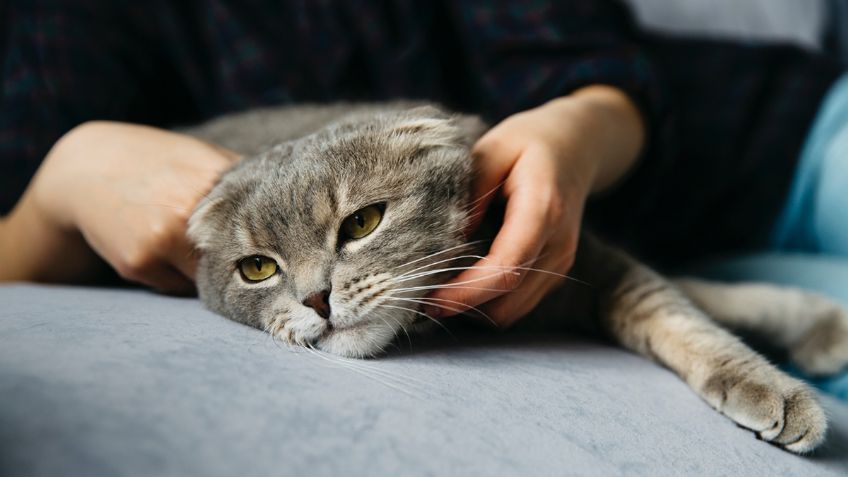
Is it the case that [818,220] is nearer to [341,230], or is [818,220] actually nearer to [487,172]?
[487,172]

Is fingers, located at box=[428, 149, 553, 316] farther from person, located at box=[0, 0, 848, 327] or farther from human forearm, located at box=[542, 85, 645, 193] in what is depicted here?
human forearm, located at box=[542, 85, 645, 193]

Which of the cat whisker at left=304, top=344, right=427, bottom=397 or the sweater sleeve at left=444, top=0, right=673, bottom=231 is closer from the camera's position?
the cat whisker at left=304, top=344, right=427, bottom=397

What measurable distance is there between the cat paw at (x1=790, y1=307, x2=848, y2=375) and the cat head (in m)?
0.84

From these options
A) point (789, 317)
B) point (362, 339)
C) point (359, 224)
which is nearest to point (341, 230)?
point (359, 224)

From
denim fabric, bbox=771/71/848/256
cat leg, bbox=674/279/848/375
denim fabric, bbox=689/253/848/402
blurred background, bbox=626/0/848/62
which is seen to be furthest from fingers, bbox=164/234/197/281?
blurred background, bbox=626/0/848/62

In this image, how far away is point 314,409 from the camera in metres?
0.56

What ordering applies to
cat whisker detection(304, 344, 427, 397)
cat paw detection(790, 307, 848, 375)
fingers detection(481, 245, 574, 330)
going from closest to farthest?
cat whisker detection(304, 344, 427, 397), fingers detection(481, 245, 574, 330), cat paw detection(790, 307, 848, 375)

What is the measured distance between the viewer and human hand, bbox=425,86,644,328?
812mm

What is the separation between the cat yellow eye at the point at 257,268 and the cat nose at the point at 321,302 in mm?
140

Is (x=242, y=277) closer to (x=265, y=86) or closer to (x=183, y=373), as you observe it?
(x=183, y=373)

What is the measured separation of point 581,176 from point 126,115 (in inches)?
39.6

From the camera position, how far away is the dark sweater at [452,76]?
4.09ft

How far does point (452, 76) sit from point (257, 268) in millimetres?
859

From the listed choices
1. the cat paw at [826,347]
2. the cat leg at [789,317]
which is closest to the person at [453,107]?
the cat leg at [789,317]
